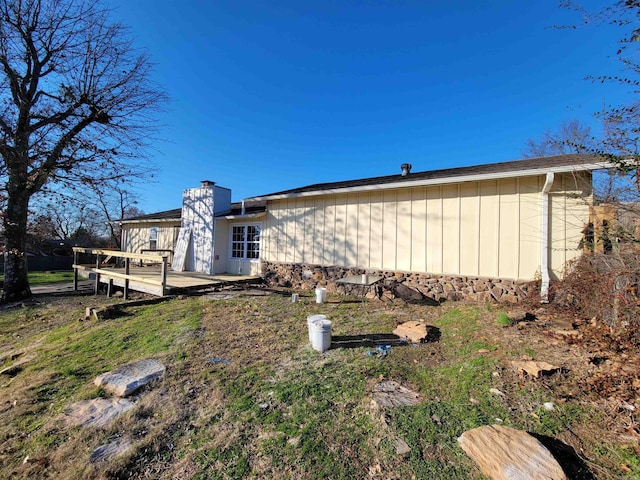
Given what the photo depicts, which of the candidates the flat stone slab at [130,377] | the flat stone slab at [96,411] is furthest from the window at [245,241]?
the flat stone slab at [96,411]

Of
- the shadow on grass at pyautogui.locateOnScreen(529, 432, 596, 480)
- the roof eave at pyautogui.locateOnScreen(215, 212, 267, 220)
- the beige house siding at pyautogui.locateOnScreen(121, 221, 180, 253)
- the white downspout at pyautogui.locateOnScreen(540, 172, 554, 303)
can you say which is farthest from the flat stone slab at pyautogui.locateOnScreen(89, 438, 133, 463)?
the beige house siding at pyautogui.locateOnScreen(121, 221, 180, 253)

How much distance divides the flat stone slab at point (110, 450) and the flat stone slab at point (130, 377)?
35.5 inches

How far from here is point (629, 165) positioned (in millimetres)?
4199

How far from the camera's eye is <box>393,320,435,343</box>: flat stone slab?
4512mm

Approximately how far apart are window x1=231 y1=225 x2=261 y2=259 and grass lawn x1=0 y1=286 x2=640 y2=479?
5.88 m

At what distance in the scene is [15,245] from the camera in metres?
9.38

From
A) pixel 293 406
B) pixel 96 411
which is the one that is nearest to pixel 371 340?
pixel 293 406

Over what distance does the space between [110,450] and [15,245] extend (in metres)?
10.8

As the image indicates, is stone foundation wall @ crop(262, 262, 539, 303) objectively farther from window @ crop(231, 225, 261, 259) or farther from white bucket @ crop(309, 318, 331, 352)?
white bucket @ crop(309, 318, 331, 352)

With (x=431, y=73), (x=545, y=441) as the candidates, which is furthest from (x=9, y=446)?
(x=431, y=73)

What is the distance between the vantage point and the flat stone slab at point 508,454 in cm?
188

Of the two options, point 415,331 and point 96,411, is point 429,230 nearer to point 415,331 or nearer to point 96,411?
point 415,331

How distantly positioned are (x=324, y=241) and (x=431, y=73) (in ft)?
26.8

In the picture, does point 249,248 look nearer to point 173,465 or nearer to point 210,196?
point 210,196
